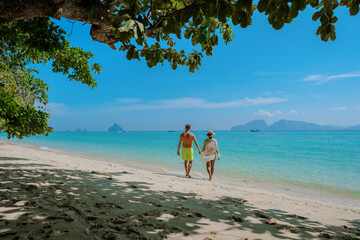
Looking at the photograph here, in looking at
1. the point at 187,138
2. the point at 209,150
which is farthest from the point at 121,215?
the point at 187,138

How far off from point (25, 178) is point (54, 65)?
375 cm

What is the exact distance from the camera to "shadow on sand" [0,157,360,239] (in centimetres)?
234

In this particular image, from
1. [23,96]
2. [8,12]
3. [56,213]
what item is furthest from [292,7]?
[23,96]

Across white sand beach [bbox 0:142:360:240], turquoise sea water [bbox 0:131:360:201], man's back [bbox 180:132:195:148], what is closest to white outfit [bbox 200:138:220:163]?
man's back [bbox 180:132:195:148]

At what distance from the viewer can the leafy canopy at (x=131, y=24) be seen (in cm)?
169

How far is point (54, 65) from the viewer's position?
6.58 m

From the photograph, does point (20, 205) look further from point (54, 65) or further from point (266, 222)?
point (54, 65)

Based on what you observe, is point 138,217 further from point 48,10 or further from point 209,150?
point 209,150

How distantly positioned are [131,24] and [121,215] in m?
2.61

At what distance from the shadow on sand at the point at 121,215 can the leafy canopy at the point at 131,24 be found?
85.9 inches

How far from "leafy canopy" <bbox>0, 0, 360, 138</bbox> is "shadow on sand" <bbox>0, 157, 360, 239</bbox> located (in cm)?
218

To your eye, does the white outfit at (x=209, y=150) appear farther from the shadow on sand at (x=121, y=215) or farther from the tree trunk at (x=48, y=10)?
the tree trunk at (x=48, y=10)

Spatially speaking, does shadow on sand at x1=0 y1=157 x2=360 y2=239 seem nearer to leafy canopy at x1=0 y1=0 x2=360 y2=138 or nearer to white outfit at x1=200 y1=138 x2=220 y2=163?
leafy canopy at x1=0 y1=0 x2=360 y2=138

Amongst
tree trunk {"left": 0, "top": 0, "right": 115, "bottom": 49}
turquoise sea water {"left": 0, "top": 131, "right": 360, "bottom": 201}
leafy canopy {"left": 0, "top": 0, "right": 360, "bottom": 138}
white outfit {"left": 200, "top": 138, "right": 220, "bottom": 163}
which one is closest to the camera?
leafy canopy {"left": 0, "top": 0, "right": 360, "bottom": 138}
